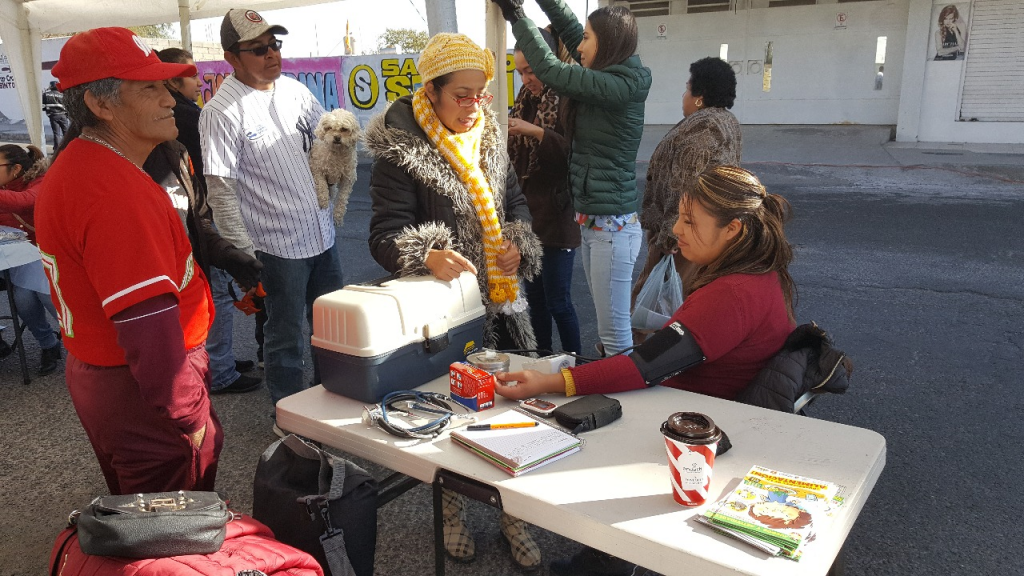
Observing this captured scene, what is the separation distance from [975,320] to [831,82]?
418 inches

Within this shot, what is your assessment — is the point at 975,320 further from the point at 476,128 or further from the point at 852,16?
the point at 852,16

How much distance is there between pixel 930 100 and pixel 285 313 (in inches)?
547

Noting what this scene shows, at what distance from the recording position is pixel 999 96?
42.2 ft

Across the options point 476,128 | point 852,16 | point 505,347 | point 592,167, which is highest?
point 852,16

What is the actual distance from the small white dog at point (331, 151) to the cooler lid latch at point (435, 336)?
163cm

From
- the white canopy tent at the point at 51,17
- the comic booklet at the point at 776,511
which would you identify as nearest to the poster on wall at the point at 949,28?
the white canopy tent at the point at 51,17

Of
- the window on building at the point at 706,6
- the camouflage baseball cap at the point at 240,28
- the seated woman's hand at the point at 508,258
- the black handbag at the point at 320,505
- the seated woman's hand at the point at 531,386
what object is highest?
the window on building at the point at 706,6

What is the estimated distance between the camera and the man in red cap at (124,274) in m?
1.67

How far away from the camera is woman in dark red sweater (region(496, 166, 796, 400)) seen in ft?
6.59

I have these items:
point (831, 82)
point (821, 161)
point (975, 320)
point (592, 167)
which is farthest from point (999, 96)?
point (592, 167)

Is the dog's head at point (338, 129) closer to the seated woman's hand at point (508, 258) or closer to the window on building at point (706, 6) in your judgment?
the seated woman's hand at point (508, 258)

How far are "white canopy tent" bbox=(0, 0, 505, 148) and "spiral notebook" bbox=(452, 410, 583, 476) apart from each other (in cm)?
668

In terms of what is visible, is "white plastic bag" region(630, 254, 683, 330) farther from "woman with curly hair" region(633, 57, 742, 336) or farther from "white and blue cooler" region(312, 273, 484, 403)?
"white and blue cooler" region(312, 273, 484, 403)

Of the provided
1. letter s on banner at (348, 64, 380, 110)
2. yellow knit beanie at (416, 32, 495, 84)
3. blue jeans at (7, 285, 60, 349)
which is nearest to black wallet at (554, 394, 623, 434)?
yellow knit beanie at (416, 32, 495, 84)
